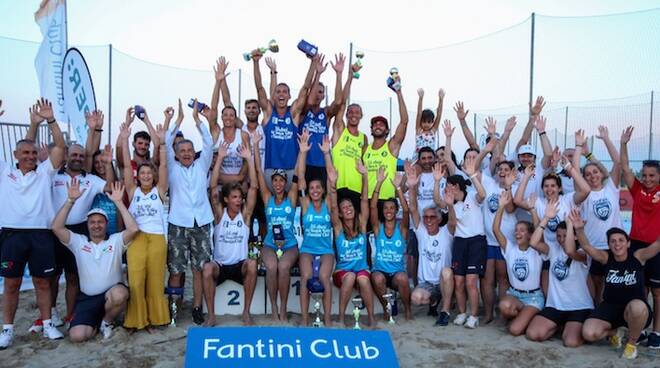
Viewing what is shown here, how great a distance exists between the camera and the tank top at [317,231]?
5.62 meters

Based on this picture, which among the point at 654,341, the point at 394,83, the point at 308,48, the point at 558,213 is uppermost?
the point at 308,48

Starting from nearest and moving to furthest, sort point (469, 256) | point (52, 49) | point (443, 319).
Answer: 1. point (443, 319)
2. point (469, 256)
3. point (52, 49)

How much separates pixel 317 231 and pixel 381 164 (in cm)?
119

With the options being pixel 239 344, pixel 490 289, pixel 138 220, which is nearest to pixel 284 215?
pixel 138 220

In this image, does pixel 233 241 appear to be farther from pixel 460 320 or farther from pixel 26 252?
pixel 460 320

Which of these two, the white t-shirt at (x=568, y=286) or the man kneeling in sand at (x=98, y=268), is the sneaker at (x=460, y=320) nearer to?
the white t-shirt at (x=568, y=286)

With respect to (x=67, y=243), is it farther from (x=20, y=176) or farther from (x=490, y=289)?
(x=490, y=289)

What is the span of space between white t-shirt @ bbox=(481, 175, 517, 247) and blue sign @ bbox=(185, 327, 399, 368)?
6.61ft

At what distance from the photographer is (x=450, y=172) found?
6395mm

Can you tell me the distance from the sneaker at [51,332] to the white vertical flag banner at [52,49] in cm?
365

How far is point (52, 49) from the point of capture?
7527 mm

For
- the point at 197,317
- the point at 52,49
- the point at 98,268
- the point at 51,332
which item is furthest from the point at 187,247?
the point at 52,49

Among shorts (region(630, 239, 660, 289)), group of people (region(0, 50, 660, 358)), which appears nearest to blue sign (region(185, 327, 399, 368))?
group of people (region(0, 50, 660, 358))

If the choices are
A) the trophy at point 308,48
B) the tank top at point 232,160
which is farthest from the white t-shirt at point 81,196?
the trophy at point 308,48
